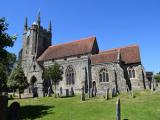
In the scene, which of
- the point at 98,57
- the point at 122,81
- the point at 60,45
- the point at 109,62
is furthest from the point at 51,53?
the point at 122,81

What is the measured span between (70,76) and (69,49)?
6.95 metres

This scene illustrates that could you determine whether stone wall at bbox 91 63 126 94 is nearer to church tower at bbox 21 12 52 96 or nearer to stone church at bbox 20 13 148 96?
stone church at bbox 20 13 148 96

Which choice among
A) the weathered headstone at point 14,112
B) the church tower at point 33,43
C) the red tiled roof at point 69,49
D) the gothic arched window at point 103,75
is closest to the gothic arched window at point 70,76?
the red tiled roof at point 69,49

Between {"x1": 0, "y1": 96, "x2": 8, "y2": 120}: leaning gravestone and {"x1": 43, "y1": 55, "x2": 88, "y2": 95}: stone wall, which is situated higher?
{"x1": 43, "y1": 55, "x2": 88, "y2": 95}: stone wall

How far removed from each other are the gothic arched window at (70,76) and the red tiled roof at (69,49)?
129 inches

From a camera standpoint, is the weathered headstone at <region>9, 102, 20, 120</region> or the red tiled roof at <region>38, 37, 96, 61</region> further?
the red tiled roof at <region>38, 37, 96, 61</region>

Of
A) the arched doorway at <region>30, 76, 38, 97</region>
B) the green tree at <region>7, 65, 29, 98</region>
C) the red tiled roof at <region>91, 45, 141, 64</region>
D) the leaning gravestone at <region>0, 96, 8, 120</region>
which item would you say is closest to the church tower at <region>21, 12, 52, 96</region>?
the arched doorway at <region>30, 76, 38, 97</region>

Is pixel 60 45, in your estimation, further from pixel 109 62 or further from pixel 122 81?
pixel 122 81

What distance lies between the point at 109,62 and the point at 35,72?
16.6 metres

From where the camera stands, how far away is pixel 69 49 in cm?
4878

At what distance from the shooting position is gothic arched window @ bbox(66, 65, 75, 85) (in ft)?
146

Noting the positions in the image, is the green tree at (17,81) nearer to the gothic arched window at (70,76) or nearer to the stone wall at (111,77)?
the gothic arched window at (70,76)

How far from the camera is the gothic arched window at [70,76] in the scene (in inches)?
1747

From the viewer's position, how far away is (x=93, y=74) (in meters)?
42.0
